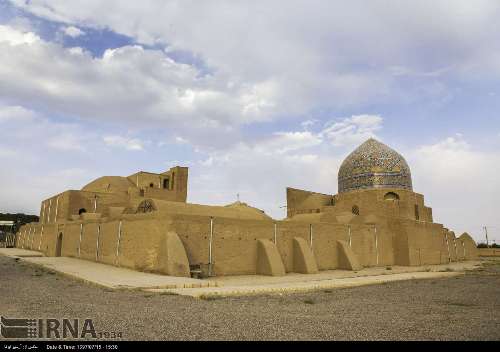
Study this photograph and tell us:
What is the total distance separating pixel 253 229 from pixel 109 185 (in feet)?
87.7

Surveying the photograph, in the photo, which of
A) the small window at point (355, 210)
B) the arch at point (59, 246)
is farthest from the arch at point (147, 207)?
the small window at point (355, 210)

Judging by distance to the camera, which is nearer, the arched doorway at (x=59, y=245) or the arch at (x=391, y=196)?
the arched doorway at (x=59, y=245)

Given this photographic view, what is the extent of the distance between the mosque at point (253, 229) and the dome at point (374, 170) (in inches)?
3.8

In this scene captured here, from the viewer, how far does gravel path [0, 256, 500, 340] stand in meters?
5.79

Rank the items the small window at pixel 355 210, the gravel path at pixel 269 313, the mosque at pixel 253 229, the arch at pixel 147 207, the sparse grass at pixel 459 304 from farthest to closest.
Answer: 1. the small window at pixel 355 210
2. the arch at pixel 147 207
3. the mosque at pixel 253 229
4. the sparse grass at pixel 459 304
5. the gravel path at pixel 269 313

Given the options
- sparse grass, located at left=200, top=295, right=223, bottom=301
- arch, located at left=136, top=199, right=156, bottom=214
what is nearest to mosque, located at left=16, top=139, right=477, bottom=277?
Answer: arch, located at left=136, top=199, right=156, bottom=214

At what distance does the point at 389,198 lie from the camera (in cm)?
3369

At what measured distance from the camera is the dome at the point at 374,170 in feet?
112

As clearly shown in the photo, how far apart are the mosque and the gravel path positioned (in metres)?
5.92

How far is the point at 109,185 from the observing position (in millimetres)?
41219

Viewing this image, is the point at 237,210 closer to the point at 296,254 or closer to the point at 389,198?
the point at 296,254

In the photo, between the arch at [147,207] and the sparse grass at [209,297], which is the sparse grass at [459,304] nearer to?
the sparse grass at [209,297]

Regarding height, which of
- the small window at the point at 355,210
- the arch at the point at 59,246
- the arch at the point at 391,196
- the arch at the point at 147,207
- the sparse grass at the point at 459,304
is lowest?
the sparse grass at the point at 459,304
